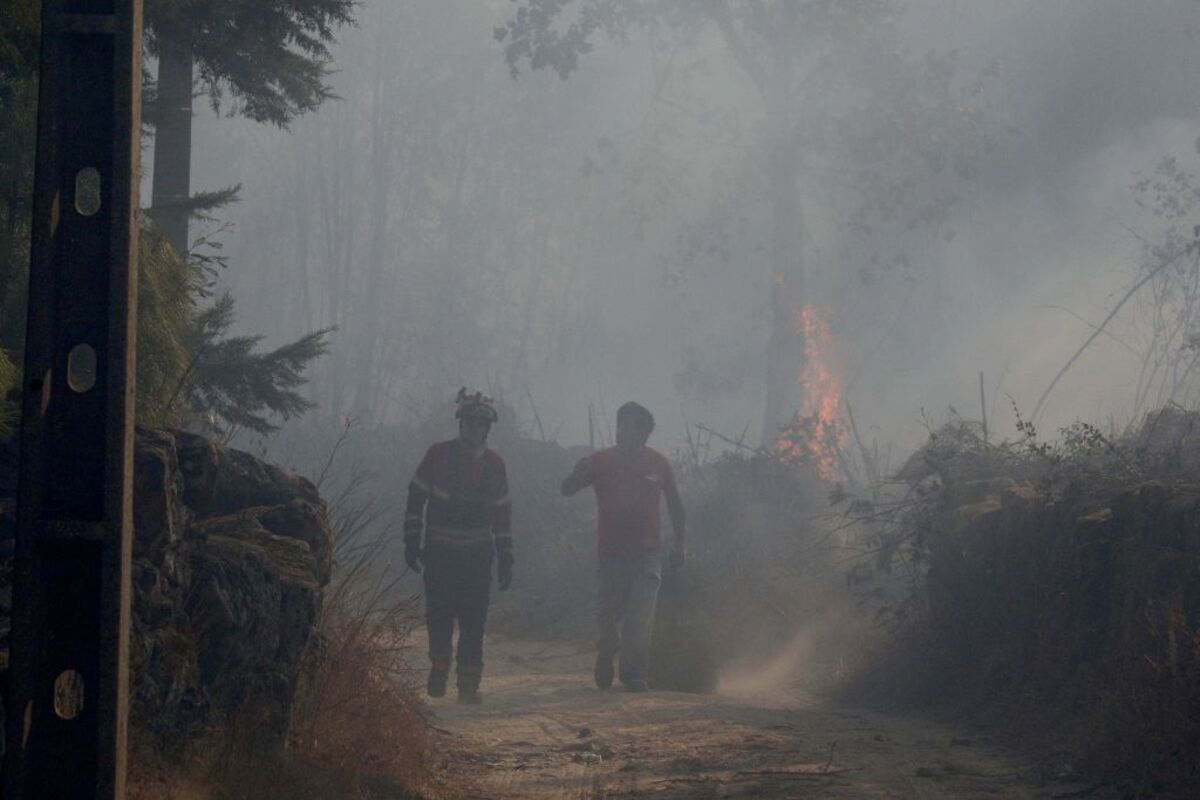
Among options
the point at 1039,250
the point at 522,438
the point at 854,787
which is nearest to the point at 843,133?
the point at 522,438

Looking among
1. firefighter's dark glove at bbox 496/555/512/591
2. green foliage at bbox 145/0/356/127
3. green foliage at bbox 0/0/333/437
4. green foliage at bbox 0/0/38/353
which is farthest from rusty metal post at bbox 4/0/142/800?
firefighter's dark glove at bbox 496/555/512/591

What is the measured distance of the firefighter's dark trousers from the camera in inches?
440

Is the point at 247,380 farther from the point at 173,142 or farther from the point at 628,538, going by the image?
the point at 628,538

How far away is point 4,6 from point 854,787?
223 inches

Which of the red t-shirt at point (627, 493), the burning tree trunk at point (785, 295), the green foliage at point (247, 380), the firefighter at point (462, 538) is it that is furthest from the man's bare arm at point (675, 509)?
the burning tree trunk at point (785, 295)

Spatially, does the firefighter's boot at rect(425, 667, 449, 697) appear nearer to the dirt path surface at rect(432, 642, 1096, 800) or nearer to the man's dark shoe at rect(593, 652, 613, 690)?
the dirt path surface at rect(432, 642, 1096, 800)

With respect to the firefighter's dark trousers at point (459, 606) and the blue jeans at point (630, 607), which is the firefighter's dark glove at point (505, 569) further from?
the blue jeans at point (630, 607)

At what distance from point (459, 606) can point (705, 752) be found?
329 cm

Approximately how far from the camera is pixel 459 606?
11.2 metres

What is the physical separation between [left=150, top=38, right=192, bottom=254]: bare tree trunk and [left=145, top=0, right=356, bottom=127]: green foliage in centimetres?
16

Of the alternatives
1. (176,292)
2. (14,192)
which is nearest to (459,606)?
(176,292)

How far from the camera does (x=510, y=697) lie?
11875 millimetres

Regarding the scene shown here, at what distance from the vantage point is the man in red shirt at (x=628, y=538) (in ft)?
40.1

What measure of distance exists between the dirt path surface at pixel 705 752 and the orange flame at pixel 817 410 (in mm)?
11013
